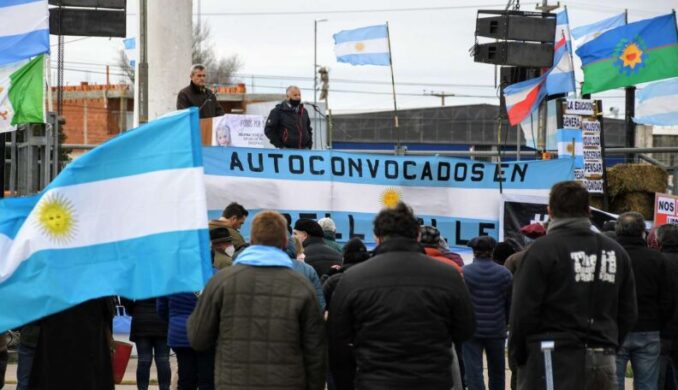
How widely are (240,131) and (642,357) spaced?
876 cm

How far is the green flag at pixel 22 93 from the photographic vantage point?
12688 millimetres

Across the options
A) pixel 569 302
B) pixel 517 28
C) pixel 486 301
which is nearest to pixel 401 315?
pixel 569 302

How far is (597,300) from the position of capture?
7.45 meters

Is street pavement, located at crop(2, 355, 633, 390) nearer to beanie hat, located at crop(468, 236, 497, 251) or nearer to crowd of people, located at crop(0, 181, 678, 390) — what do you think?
beanie hat, located at crop(468, 236, 497, 251)

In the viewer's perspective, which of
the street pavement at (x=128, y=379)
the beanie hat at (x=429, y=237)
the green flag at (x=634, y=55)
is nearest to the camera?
the beanie hat at (x=429, y=237)

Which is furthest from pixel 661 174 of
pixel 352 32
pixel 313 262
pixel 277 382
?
pixel 277 382

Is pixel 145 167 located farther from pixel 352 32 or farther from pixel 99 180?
pixel 352 32

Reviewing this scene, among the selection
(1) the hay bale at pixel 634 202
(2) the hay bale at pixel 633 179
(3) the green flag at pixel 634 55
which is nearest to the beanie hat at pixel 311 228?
(2) the hay bale at pixel 633 179

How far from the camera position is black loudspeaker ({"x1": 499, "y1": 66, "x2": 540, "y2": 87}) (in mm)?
18781

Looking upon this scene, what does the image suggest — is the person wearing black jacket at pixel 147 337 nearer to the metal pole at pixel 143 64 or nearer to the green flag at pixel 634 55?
the metal pole at pixel 143 64

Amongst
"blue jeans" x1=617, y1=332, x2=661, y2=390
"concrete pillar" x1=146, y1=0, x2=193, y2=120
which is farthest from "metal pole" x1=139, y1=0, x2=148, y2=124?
"blue jeans" x1=617, y1=332, x2=661, y2=390

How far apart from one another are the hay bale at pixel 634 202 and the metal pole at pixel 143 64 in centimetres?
672

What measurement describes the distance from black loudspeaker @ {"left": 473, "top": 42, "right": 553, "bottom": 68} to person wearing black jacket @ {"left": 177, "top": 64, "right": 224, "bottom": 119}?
13.7 feet

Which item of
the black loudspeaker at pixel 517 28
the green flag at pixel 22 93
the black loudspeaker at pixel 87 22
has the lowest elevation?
the green flag at pixel 22 93
